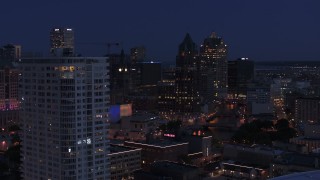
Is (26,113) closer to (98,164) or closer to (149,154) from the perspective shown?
(98,164)

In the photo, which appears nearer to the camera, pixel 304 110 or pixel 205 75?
pixel 304 110

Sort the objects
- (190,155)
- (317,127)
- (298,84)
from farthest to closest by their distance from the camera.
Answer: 1. (298,84)
2. (317,127)
3. (190,155)

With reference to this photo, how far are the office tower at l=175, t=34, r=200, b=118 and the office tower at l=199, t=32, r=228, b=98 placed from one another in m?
3.37

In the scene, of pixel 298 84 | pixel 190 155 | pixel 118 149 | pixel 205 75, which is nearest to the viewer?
pixel 118 149

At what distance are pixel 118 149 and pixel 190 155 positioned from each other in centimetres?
454

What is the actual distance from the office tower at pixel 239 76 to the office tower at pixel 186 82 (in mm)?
9496

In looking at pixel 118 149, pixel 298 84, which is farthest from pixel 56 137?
pixel 298 84

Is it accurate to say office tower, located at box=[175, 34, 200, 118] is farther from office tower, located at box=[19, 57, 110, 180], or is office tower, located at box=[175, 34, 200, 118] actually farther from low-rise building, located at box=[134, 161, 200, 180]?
office tower, located at box=[19, 57, 110, 180]

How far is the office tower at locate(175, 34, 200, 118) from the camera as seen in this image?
52688mm

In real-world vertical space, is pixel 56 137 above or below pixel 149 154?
above

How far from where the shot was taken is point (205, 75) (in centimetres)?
6097

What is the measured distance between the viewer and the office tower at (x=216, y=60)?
69188 mm

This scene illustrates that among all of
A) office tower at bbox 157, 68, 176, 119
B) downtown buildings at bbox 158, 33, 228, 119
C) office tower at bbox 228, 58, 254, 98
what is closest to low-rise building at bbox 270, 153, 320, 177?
downtown buildings at bbox 158, 33, 228, 119

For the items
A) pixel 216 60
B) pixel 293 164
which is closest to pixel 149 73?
pixel 216 60
